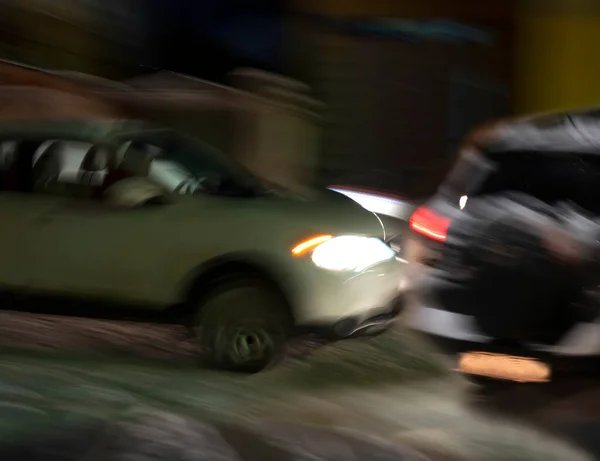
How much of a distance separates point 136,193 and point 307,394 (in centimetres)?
170

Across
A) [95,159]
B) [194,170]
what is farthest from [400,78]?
[95,159]

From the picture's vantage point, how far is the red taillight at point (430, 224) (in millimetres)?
4516

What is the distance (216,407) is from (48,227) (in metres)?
1.75

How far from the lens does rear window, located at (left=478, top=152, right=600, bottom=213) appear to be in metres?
4.32

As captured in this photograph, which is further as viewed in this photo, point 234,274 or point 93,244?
point 93,244

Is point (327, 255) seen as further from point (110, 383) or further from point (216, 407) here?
point (110, 383)

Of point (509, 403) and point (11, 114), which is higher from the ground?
point (11, 114)

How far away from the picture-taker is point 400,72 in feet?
34.2

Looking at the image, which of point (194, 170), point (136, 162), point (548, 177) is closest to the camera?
point (548, 177)

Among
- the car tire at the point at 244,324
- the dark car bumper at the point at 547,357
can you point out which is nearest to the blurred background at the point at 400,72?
the car tire at the point at 244,324

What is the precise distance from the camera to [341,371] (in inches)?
231

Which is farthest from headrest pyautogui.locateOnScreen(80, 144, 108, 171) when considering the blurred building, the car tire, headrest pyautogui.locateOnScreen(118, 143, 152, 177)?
the blurred building

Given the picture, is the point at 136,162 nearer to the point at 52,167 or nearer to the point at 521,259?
the point at 52,167

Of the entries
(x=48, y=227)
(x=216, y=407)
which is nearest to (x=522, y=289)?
(x=216, y=407)
